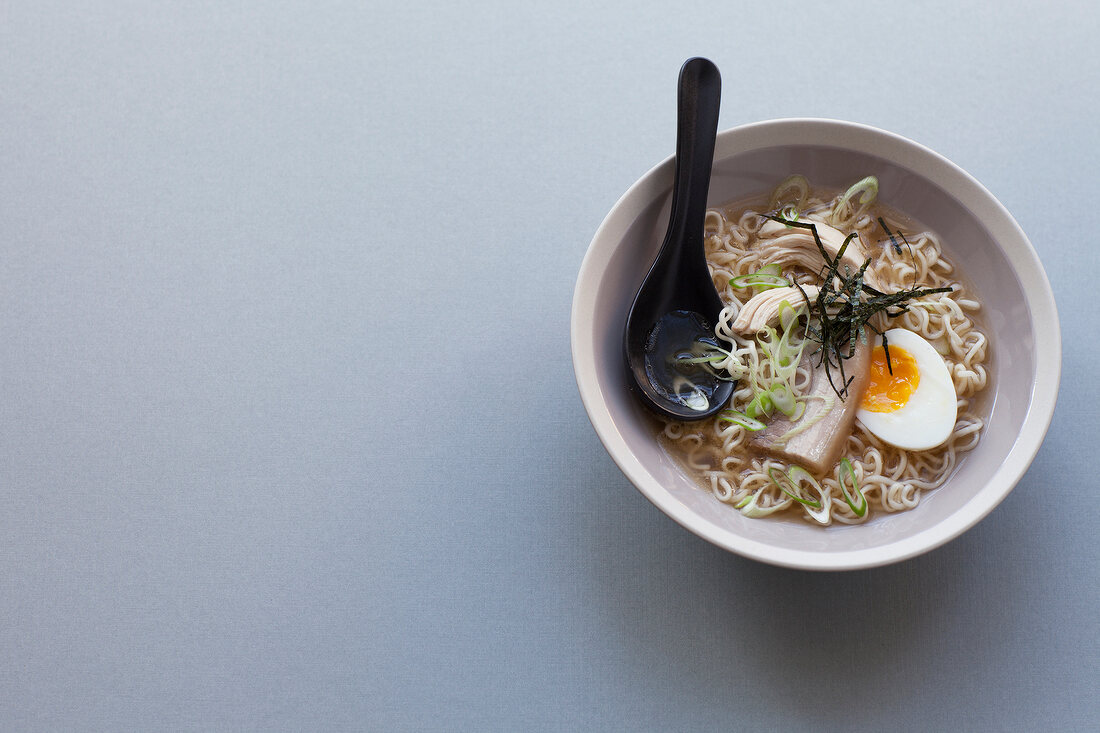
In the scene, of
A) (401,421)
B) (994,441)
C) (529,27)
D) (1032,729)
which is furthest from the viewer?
(529,27)

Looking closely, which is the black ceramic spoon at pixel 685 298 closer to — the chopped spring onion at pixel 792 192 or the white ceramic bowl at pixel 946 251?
the white ceramic bowl at pixel 946 251

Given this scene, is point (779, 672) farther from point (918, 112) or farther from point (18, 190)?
point (18, 190)

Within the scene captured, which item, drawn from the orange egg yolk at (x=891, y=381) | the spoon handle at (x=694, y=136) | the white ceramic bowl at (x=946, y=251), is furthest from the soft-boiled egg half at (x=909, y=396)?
the spoon handle at (x=694, y=136)

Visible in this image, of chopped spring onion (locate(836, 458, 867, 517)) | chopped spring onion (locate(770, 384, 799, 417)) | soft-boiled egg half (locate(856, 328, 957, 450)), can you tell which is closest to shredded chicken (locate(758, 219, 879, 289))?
soft-boiled egg half (locate(856, 328, 957, 450))

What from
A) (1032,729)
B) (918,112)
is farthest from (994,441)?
(918,112)

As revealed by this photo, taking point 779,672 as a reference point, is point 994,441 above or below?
above

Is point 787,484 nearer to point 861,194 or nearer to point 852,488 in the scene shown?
point 852,488
